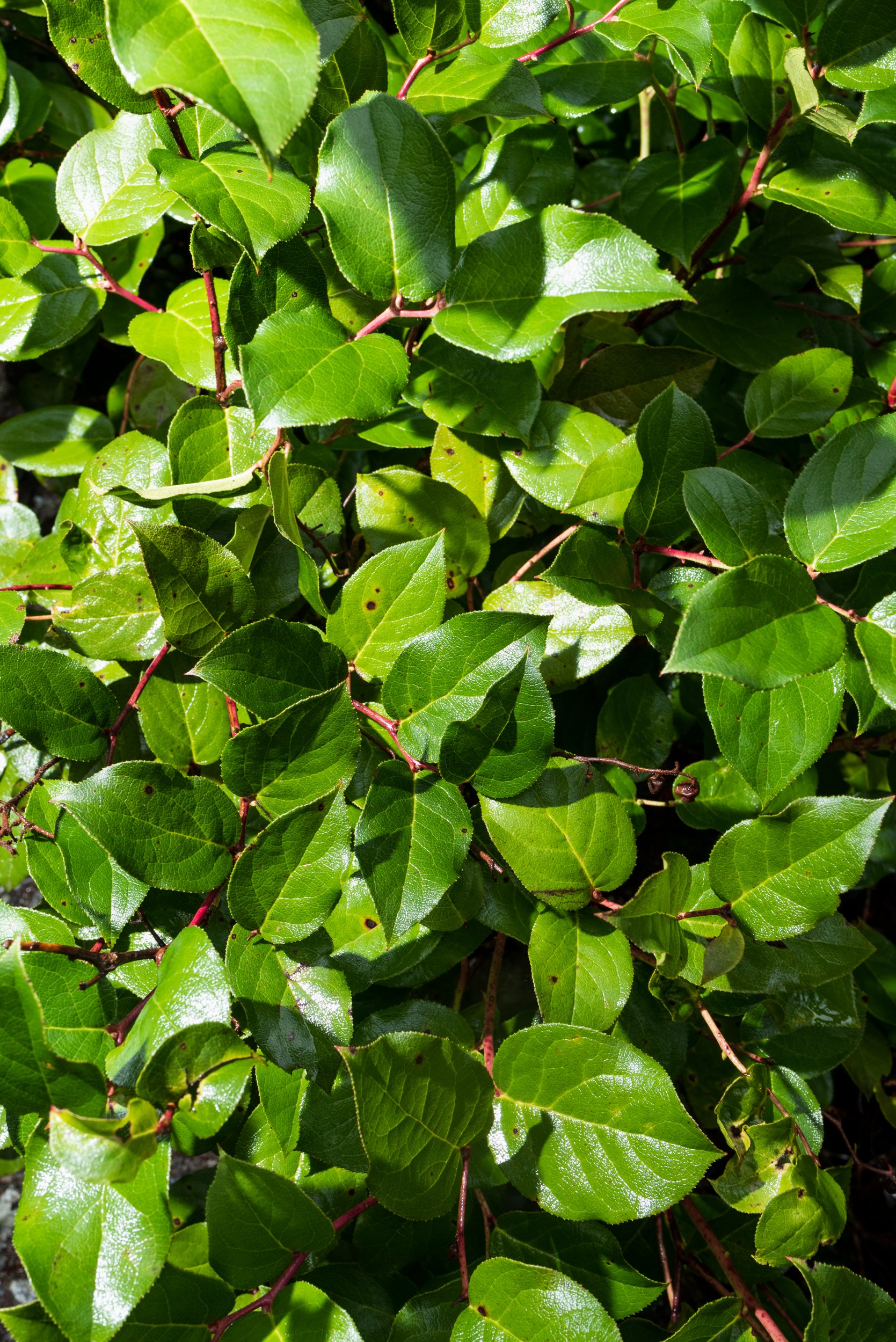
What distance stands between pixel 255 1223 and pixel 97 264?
94cm

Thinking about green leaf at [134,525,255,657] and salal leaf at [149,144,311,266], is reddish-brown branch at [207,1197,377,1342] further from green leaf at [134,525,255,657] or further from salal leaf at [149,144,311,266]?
salal leaf at [149,144,311,266]

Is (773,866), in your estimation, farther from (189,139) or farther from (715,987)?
(189,139)

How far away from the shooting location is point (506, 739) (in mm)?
718

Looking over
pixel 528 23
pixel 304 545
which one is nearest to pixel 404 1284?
pixel 304 545

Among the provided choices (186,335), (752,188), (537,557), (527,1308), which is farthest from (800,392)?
(527,1308)

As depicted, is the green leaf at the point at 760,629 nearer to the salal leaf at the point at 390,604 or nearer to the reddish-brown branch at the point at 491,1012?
the salal leaf at the point at 390,604

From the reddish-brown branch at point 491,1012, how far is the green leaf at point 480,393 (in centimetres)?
47

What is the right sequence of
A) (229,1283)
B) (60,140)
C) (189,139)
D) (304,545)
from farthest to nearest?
(60,140) → (304,545) → (189,139) → (229,1283)

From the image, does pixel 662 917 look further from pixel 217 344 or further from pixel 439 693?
pixel 217 344

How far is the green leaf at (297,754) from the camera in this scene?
68cm

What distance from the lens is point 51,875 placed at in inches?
32.6

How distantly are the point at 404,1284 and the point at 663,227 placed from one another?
1.07 m

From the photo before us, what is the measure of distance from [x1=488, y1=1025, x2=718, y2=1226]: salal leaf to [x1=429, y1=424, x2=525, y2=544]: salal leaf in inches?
19.1

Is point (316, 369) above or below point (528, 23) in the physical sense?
below
